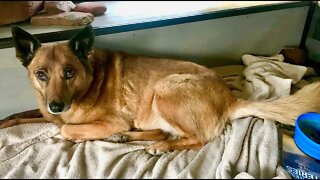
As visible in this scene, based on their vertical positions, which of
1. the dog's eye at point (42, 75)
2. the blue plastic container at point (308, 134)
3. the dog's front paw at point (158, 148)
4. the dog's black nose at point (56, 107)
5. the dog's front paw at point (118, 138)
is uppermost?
the dog's eye at point (42, 75)

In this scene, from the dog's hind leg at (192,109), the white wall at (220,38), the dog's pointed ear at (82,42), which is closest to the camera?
the dog's pointed ear at (82,42)

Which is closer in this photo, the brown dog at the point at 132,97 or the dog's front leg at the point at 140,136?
the brown dog at the point at 132,97

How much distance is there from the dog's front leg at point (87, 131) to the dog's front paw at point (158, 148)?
0.76 feet

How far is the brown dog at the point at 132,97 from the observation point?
159 centimetres

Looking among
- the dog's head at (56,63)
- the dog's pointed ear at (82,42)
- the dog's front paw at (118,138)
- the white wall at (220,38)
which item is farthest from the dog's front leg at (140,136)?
the white wall at (220,38)

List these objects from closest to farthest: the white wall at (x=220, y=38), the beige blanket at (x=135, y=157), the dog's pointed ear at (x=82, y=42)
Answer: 1. the beige blanket at (x=135, y=157)
2. the dog's pointed ear at (x=82, y=42)
3. the white wall at (x=220, y=38)

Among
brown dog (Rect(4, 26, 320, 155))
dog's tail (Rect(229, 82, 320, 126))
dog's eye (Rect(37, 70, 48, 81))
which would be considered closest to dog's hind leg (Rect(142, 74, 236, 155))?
brown dog (Rect(4, 26, 320, 155))

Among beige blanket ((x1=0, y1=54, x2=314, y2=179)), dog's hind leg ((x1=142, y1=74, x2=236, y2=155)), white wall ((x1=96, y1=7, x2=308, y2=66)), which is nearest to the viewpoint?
beige blanket ((x1=0, y1=54, x2=314, y2=179))

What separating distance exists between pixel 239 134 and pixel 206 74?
0.35m

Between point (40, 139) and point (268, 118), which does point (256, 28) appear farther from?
point (40, 139)

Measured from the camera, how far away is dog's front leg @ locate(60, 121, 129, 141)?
1.75 meters

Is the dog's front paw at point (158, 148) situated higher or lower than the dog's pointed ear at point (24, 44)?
lower

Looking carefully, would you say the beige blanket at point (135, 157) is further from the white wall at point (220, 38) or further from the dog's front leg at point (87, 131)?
the white wall at point (220, 38)

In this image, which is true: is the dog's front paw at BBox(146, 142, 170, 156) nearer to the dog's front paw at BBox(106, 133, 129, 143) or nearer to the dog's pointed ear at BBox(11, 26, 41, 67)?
the dog's front paw at BBox(106, 133, 129, 143)
